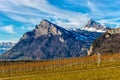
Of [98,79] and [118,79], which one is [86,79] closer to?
[98,79]

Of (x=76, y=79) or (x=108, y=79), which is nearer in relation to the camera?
(x=108, y=79)

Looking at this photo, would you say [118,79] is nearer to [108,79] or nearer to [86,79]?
[108,79]

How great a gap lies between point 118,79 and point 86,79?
28.5ft

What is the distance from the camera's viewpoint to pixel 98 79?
2172 inches

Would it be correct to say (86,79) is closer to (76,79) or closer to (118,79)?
(76,79)

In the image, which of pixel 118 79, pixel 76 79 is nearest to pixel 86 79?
pixel 76 79

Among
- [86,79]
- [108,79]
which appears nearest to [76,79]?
[86,79]

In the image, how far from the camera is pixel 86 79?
187 ft

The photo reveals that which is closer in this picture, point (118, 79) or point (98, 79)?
point (118, 79)

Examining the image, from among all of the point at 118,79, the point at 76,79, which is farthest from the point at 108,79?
the point at 76,79

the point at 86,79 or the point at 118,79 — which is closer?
the point at 118,79

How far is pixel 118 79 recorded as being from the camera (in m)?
49.9

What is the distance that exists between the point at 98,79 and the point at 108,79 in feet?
10.1

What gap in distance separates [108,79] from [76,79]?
8.11 metres
